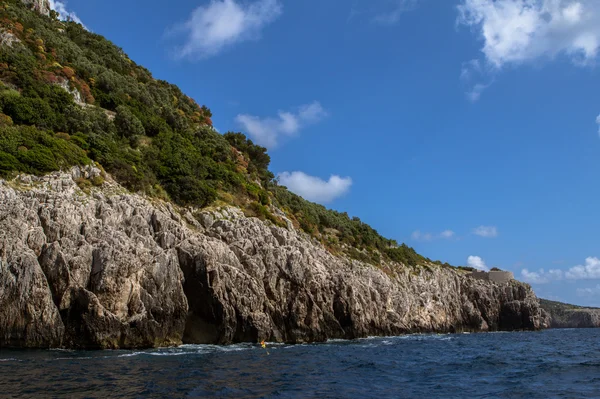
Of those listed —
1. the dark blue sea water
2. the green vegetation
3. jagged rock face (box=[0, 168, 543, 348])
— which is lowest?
the dark blue sea water

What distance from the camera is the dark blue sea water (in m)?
18.2

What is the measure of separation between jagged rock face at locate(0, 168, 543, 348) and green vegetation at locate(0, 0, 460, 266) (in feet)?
13.6

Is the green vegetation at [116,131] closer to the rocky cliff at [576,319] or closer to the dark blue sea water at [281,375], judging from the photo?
the dark blue sea water at [281,375]

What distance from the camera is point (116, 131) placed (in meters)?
53.5

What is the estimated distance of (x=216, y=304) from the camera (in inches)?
1435

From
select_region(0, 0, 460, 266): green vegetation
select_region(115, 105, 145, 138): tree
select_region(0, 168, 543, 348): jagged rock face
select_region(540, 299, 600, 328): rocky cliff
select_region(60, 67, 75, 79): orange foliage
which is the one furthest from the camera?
select_region(540, 299, 600, 328): rocky cliff

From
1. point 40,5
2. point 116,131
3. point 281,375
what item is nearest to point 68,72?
point 116,131

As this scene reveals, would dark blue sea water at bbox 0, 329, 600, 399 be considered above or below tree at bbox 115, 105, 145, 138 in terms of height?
below

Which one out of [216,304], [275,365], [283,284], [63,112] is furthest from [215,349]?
[63,112]

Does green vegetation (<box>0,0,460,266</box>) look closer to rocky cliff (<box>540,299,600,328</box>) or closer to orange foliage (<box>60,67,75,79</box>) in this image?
orange foliage (<box>60,67,75,79</box>)

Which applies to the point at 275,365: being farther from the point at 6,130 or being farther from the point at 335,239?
the point at 335,239

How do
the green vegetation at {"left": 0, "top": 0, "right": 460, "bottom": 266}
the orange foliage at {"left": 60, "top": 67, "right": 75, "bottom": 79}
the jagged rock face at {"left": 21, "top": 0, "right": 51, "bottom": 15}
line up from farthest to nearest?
the jagged rock face at {"left": 21, "top": 0, "right": 51, "bottom": 15}, the orange foliage at {"left": 60, "top": 67, "right": 75, "bottom": 79}, the green vegetation at {"left": 0, "top": 0, "right": 460, "bottom": 266}

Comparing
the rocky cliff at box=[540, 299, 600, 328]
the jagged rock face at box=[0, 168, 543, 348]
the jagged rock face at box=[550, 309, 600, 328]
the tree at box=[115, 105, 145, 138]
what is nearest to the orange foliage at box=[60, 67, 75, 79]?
the tree at box=[115, 105, 145, 138]

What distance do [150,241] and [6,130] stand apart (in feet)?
54.2
